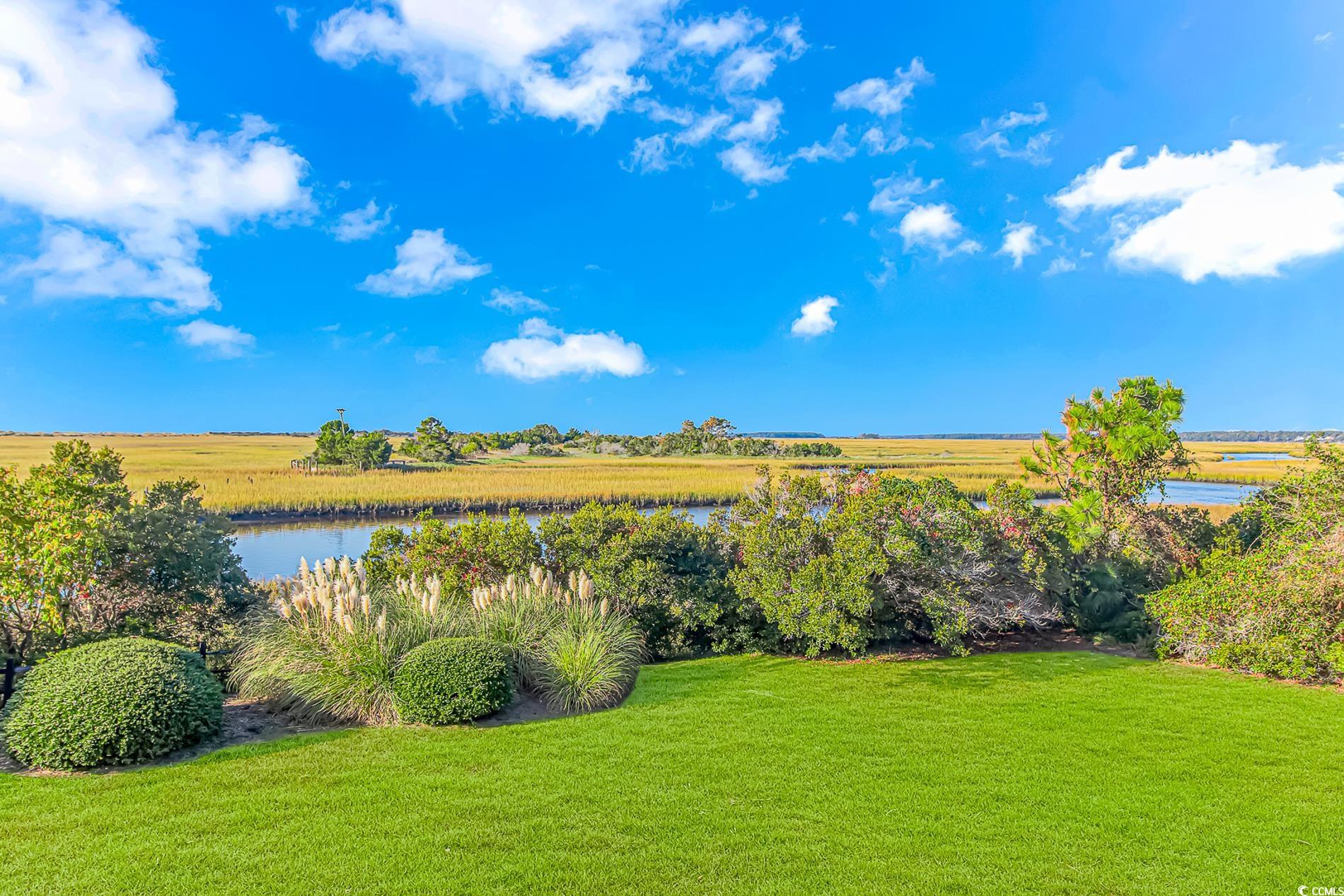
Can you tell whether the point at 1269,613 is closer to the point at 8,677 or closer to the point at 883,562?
the point at 883,562

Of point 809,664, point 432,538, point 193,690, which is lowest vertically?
point 809,664

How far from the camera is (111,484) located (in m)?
9.16

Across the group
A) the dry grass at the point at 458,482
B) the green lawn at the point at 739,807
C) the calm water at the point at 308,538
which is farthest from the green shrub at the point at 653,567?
the dry grass at the point at 458,482

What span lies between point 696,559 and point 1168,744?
6.41m

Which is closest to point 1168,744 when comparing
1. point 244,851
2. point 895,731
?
point 895,731

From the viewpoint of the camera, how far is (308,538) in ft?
93.0

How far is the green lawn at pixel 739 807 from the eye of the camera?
4254mm

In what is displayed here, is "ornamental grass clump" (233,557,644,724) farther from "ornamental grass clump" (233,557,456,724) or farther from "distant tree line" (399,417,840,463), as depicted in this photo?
"distant tree line" (399,417,840,463)

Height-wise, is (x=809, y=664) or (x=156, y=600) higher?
(x=156, y=600)

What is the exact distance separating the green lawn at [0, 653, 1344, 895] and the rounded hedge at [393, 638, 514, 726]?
225 millimetres

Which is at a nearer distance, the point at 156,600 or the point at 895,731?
the point at 895,731

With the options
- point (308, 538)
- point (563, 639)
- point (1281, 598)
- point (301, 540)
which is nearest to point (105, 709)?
point (563, 639)

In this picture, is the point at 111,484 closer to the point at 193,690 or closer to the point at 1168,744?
the point at 193,690

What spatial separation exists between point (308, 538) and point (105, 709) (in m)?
24.9
